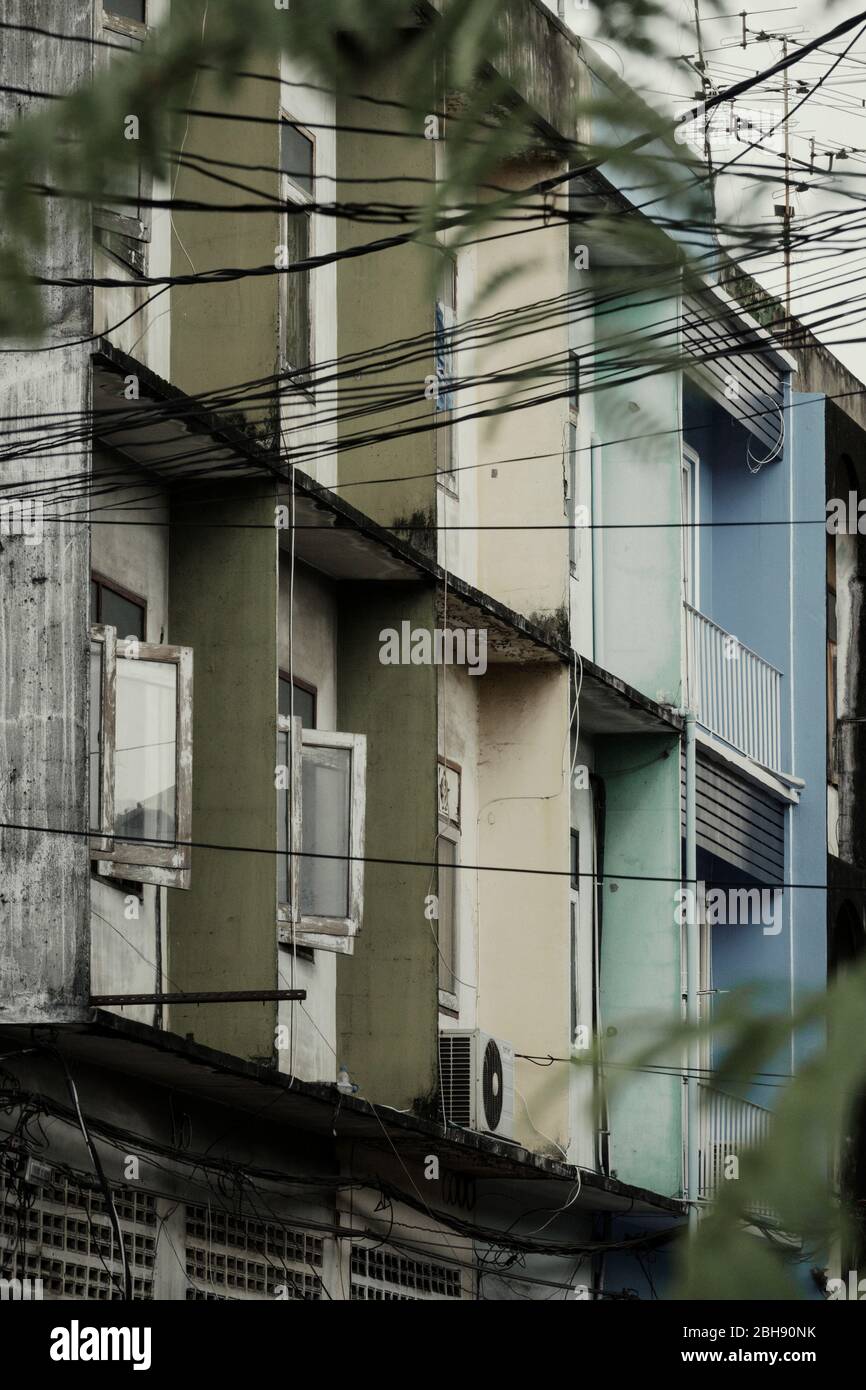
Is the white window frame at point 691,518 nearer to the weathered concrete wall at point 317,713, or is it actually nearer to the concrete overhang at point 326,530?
the concrete overhang at point 326,530

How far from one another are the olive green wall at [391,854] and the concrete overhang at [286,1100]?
36 cm

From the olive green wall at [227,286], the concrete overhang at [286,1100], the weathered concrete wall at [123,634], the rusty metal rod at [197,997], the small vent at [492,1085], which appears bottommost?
the concrete overhang at [286,1100]

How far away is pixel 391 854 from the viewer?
13.2m

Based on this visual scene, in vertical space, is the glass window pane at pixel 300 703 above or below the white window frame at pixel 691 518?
below

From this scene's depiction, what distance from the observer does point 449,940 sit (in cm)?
1465

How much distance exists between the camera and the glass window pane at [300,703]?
12.5 m

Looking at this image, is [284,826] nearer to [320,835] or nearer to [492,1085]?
[320,835]

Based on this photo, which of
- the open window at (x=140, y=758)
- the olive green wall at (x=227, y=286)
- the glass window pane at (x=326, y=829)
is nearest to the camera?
the open window at (x=140, y=758)

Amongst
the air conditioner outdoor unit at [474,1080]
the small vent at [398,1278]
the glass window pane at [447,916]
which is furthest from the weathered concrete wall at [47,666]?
the glass window pane at [447,916]

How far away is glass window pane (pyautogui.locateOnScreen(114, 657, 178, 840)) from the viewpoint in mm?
10312

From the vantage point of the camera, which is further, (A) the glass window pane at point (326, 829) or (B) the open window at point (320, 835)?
(A) the glass window pane at point (326, 829)

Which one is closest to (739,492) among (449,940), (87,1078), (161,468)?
(449,940)

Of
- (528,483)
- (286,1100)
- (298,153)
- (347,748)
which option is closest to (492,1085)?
(286,1100)

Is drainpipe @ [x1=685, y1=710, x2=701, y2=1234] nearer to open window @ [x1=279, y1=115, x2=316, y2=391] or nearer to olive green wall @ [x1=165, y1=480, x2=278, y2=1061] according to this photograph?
open window @ [x1=279, y1=115, x2=316, y2=391]
